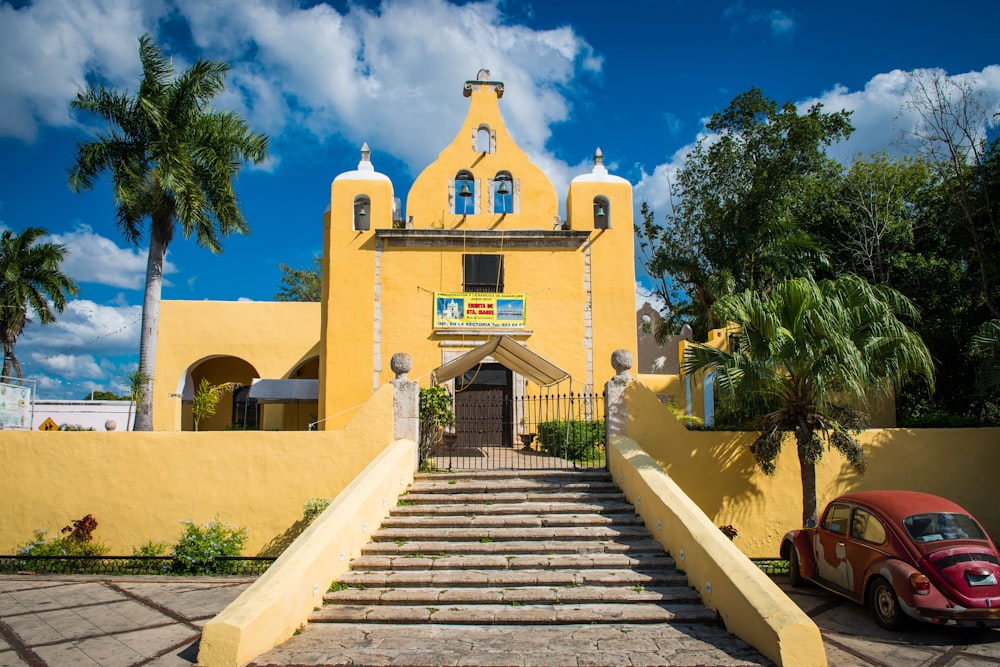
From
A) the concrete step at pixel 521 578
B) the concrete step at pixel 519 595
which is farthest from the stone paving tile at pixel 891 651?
the concrete step at pixel 521 578

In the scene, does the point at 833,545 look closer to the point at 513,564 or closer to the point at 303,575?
the point at 513,564

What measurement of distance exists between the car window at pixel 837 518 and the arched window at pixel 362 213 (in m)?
12.9

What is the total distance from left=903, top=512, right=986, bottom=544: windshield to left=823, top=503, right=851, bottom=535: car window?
895 millimetres

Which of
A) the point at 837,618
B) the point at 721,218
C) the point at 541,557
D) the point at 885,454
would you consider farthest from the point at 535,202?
the point at 837,618

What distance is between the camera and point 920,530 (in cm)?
787

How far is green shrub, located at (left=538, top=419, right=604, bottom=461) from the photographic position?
13351 mm

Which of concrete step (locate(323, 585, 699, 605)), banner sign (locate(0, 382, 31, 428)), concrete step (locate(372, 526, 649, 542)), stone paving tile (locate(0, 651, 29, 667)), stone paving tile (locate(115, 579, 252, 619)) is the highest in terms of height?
banner sign (locate(0, 382, 31, 428))

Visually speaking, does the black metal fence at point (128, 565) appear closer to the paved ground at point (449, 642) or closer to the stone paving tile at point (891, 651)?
the paved ground at point (449, 642)

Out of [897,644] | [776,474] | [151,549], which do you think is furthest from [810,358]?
[151,549]

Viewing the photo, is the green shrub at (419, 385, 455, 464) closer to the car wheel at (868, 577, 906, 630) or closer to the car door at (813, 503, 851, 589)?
the car door at (813, 503, 851, 589)

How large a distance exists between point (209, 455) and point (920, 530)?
10.5 meters

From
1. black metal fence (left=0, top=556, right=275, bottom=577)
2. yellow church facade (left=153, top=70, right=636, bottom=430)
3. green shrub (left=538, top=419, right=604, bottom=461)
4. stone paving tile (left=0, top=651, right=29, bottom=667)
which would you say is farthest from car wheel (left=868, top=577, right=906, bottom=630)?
yellow church facade (left=153, top=70, right=636, bottom=430)

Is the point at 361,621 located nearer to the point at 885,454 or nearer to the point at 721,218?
the point at 885,454

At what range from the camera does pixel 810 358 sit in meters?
10.4
